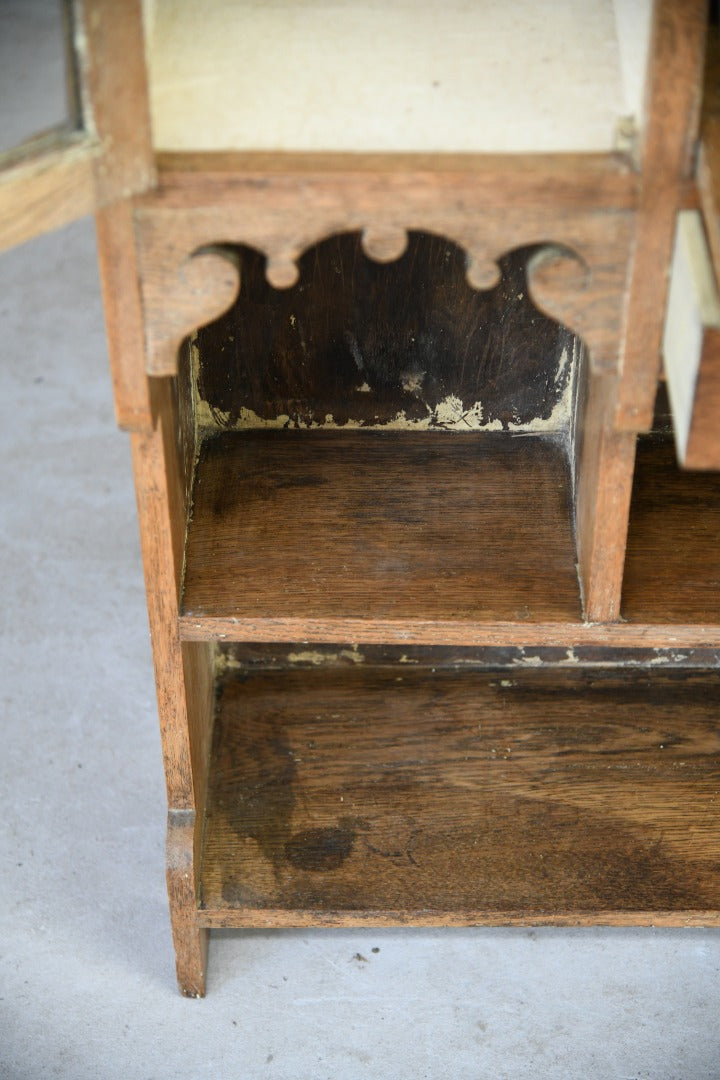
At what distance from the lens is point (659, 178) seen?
3.79ft

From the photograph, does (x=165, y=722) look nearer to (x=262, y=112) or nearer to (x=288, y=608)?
(x=288, y=608)

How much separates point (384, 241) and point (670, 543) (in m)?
0.61

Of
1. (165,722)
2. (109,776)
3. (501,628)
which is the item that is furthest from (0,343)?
(501,628)

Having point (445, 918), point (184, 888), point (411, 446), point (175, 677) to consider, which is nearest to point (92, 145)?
point (175, 677)

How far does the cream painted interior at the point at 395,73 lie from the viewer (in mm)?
1207

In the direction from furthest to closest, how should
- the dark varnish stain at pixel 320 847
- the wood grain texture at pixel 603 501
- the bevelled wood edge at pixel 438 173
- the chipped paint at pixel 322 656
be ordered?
1. the chipped paint at pixel 322 656
2. the dark varnish stain at pixel 320 847
3. the wood grain texture at pixel 603 501
4. the bevelled wood edge at pixel 438 173

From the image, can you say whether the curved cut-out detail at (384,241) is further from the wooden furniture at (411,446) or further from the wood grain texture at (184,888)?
the wood grain texture at (184,888)

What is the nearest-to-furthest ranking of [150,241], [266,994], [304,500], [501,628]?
[150,241], [501,628], [304,500], [266,994]

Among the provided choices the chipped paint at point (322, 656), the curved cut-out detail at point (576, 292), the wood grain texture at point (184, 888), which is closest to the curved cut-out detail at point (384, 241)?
the curved cut-out detail at point (576, 292)

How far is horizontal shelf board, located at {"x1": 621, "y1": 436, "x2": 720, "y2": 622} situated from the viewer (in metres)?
1.53

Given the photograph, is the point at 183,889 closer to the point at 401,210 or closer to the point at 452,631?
the point at 452,631

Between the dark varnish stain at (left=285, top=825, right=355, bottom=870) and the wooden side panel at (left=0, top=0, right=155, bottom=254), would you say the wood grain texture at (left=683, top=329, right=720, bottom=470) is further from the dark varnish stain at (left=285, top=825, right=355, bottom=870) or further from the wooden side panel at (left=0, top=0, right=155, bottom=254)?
the dark varnish stain at (left=285, top=825, right=355, bottom=870)

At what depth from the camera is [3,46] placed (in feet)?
3.62

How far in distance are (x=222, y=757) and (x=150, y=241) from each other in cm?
88
